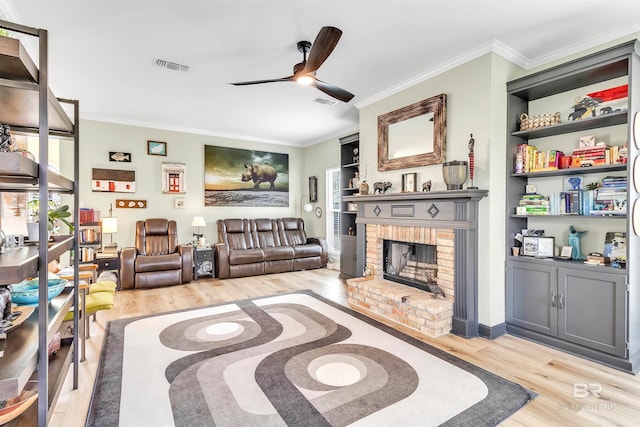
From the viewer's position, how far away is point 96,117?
17.9 feet

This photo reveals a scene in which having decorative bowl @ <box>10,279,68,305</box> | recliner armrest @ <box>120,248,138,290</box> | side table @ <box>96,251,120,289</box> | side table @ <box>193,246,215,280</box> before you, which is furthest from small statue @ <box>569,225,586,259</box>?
side table @ <box>96,251,120,289</box>

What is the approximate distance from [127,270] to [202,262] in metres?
1.18

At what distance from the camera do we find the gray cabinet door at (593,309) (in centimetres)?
258

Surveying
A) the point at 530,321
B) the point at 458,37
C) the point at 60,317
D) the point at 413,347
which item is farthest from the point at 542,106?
the point at 60,317

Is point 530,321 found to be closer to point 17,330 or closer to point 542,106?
point 542,106

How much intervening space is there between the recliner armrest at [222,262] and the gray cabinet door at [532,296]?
440 cm

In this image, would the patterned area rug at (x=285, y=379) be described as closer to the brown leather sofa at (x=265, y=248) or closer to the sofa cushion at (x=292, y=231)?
the brown leather sofa at (x=265, y=248)

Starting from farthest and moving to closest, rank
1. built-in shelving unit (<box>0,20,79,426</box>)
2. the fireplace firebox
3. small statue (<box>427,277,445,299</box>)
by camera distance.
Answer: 1. the fireplace firebox
2. small statue (<box>427,277,445,299</box>)
3. built-in shelving unit (<box>0,20,79,426</box>)

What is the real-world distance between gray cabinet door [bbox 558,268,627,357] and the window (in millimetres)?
4350

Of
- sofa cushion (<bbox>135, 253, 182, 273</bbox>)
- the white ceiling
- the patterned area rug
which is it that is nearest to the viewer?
the patterned area rug

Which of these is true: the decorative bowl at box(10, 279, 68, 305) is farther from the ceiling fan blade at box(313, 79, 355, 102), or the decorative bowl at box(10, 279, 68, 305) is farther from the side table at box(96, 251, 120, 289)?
the side table at box(96, 251, 120, 289)

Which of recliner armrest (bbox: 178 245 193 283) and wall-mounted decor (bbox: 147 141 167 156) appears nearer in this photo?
recliner armrest (bbox: 178 245 193 283)

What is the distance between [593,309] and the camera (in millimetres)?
2732

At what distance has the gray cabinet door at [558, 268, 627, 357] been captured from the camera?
258 cm
